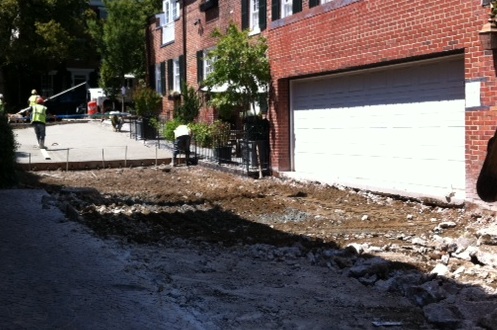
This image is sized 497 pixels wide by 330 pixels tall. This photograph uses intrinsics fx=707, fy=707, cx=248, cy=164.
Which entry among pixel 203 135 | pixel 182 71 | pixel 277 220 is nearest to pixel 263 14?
pixel 203 135

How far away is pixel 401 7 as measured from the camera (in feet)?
42.5

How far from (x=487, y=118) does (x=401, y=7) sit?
10.2 feet

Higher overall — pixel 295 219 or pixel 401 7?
pixel 401 7

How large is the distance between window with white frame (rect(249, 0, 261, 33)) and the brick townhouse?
5.73ft

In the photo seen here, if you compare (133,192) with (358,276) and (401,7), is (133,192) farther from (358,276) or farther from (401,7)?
(358,276)

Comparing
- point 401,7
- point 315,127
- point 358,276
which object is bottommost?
point 358,276

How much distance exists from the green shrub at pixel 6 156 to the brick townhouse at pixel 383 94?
257 inches

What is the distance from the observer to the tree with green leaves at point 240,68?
18.1 m

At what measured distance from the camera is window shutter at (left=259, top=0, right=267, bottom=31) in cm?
2092

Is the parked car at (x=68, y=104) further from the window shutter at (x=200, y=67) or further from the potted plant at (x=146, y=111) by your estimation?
the window shutter at (x=200, y=67)

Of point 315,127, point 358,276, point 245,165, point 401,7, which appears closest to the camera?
point 358,276

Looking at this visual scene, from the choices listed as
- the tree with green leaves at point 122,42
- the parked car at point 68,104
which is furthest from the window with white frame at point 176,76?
the parked car at point 68,104

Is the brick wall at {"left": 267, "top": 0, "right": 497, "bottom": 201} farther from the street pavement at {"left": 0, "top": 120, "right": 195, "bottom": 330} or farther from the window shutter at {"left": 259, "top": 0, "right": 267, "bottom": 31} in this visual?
the street pavement at {"left": 0, "top": 120, "right": 195, "bottom": 330}

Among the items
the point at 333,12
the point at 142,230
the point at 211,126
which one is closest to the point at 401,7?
the point at 333,12
